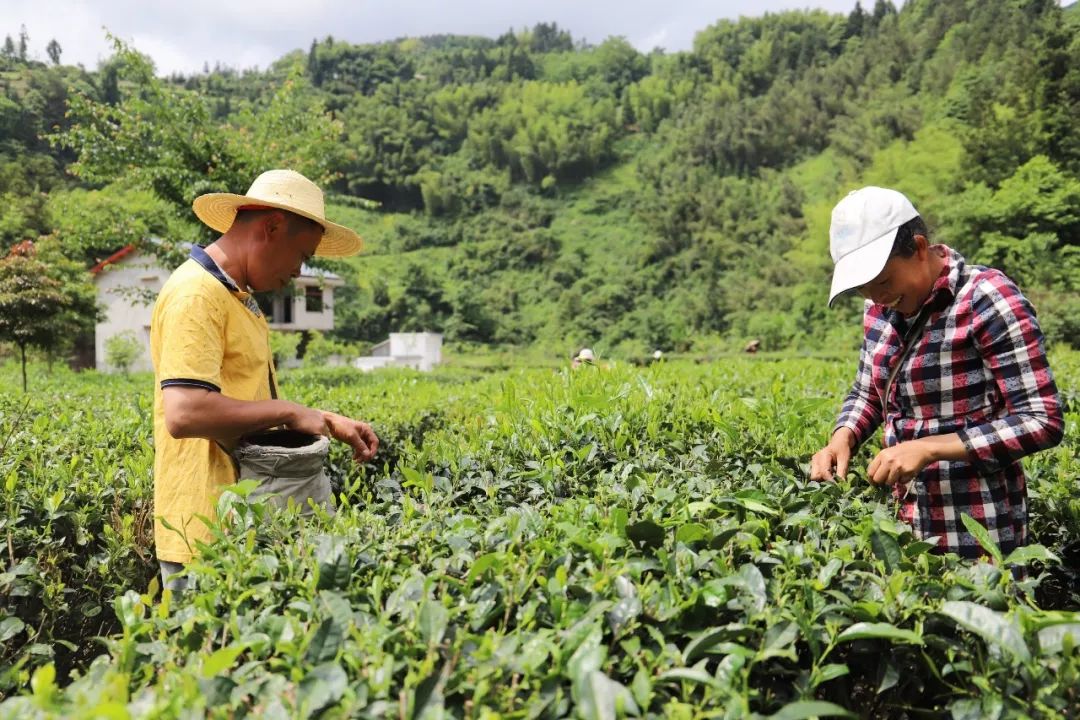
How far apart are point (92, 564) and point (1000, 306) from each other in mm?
2784

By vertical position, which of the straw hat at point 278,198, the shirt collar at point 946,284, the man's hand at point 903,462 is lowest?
the man's hand at point 903,462

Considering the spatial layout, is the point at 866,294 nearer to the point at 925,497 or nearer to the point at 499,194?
the point at 925,497

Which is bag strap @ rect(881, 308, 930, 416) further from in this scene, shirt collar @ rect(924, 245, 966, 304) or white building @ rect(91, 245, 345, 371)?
white building @ rect(91, 245, 345, 371)

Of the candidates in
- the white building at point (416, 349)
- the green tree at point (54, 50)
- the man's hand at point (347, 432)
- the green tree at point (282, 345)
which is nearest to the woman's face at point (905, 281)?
the man's hand at point (347, 432)

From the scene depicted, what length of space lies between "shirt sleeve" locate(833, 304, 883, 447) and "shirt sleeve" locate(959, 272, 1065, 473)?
382mm

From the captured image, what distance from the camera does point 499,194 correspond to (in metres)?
65.2

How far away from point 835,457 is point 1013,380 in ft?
1.69

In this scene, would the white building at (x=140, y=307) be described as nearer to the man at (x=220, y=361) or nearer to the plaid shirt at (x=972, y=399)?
the man at (x=220, y=361)

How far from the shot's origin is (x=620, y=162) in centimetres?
6775

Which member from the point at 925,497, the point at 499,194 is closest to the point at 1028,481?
the point at 925,497

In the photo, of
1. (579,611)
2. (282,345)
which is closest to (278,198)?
(579,611)

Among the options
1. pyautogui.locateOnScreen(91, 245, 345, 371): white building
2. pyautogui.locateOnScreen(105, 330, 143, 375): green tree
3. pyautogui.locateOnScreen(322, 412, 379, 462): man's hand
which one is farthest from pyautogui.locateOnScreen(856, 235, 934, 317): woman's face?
pyautogui.locateOnScreen(105, 330, 143, 375): green tree

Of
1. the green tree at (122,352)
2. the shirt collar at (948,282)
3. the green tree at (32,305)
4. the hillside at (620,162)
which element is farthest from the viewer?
the green tree at (122,352)

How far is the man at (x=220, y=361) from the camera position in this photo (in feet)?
6.40
